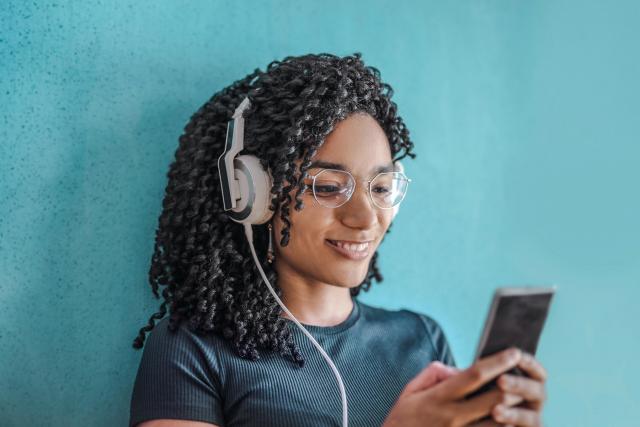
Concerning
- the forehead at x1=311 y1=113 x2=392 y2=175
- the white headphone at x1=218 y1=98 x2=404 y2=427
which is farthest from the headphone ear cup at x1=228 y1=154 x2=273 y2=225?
the forehead at x1=311 y1=113 x2=392 y2=175

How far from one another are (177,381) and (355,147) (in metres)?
0.52

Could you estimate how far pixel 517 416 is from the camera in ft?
3.00

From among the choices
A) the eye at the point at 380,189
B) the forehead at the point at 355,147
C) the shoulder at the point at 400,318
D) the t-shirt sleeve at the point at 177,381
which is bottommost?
the t-shirt sleeve at the point at 177,381

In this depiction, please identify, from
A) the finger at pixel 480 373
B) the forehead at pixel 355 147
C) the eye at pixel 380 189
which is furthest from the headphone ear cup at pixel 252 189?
the finger at pixel 480 373

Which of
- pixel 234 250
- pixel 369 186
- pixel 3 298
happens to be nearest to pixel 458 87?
pixel 369 186

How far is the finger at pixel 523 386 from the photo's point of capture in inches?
35.2

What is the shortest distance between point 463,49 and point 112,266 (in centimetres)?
105

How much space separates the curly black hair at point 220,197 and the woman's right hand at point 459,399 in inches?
15.1

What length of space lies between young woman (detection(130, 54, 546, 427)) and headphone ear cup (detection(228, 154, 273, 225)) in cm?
2

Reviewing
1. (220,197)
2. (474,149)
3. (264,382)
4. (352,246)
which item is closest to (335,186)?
(352,246)

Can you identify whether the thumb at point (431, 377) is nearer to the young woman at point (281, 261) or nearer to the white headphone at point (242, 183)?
the young woman at point (281, 261)

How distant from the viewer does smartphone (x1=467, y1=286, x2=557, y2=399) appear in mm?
889

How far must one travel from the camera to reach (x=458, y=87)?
1839 millimetres

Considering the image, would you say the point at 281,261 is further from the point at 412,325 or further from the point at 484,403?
the point at 484,403
